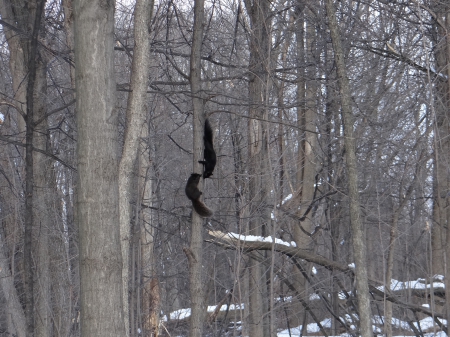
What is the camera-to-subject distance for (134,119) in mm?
6781

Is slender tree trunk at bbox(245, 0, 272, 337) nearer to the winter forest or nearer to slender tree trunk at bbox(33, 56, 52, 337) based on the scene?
the winter forest

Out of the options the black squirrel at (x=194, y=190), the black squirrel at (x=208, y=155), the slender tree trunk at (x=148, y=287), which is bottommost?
the slender tree trunk at (x=148, y=287)

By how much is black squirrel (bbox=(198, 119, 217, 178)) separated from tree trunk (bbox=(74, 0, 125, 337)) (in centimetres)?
331

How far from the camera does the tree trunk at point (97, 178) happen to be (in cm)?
446

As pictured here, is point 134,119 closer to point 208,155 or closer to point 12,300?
point 208,155

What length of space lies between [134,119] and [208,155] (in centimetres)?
159

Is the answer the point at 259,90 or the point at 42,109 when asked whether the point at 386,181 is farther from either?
the point at 42,109

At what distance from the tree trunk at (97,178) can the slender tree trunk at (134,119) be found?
1.84m

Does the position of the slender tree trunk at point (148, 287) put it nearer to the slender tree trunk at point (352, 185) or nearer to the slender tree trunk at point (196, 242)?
the slender tree trunk at point (196, 242)

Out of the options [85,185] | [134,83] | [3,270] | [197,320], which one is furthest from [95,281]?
[3,270]

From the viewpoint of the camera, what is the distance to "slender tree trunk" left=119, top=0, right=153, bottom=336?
6.53m

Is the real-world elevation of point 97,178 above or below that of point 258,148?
below

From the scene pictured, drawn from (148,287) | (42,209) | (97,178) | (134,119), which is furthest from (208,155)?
(148,287)

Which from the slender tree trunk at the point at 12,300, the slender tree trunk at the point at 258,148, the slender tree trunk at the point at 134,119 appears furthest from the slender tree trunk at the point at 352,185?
the slender tree trunk at the point at 12,300
